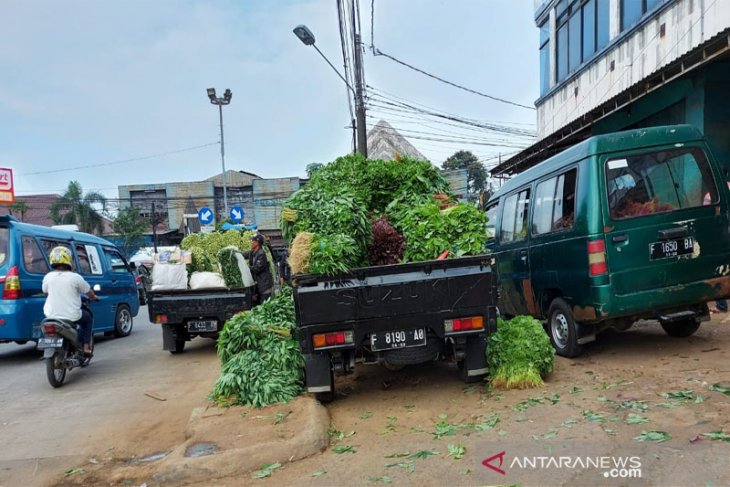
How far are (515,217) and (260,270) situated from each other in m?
4.21

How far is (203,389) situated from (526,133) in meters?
17.8

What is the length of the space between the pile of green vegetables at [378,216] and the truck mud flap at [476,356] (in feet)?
2.67

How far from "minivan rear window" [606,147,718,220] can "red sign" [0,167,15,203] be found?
1040 inches

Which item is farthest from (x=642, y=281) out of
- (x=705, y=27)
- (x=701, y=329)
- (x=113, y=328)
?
(x=113, y=328)

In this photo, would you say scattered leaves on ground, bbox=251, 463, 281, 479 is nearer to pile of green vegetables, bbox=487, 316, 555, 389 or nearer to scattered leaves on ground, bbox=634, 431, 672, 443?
pile of green vegetables, bbox=487, 316, 555, 389

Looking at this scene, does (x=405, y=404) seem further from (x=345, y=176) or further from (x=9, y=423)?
(x=9, y=423)

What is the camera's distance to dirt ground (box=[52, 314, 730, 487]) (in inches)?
121

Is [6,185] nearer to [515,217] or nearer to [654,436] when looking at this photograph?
[515,217]

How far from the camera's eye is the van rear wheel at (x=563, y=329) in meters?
5.58

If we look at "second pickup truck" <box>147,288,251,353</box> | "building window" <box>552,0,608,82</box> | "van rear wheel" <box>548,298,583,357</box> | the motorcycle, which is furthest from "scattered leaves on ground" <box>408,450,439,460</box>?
"building window" <box>552,0,608,82</box>

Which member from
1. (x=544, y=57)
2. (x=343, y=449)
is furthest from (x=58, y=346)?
(x=544, y=57)

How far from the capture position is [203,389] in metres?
5.97

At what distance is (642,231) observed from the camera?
5.07 m

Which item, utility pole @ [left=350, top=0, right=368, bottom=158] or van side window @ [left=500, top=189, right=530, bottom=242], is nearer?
van side window @ [left=500, top=189, right=530, bottom=242]
